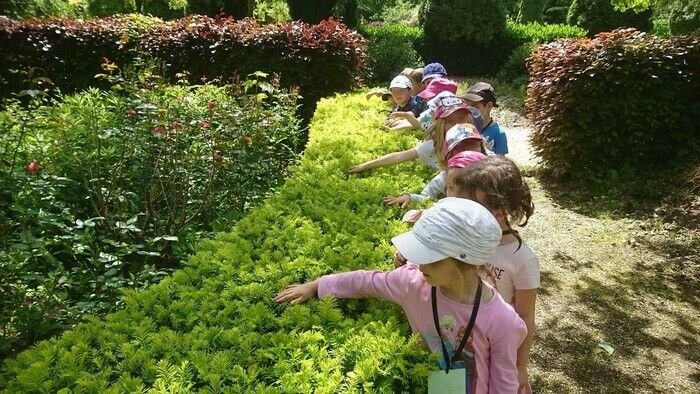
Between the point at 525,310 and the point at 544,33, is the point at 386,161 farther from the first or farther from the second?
the point at 544,33

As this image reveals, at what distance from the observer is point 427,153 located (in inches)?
141

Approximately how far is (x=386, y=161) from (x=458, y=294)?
187cm

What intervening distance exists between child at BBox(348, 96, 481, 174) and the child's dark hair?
961 mm

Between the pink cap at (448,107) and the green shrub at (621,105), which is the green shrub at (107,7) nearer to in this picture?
the green shrub at (621,105)

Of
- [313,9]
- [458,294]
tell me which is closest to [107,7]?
[313,9]

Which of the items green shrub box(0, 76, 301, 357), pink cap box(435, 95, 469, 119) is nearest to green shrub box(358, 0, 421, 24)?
green shrub box(0, 76, 301, 357)

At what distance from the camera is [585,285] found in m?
5.05

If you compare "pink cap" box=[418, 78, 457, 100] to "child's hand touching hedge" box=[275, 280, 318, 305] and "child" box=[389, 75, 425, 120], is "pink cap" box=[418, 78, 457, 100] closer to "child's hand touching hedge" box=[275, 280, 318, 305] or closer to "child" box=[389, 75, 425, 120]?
"child" box=[389, 75, 425, 120]

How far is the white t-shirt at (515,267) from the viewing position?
2236mm

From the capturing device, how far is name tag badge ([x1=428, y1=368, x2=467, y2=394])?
5.37ft

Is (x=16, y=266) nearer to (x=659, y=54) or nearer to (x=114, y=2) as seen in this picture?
(x=659, y=54)

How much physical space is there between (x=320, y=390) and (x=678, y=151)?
7905 mm

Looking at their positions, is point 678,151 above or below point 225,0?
below

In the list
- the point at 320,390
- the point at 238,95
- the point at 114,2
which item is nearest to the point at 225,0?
the point at 114,2
